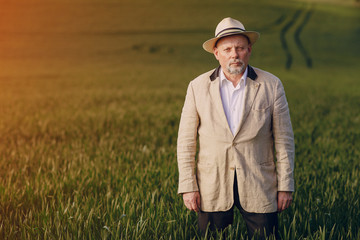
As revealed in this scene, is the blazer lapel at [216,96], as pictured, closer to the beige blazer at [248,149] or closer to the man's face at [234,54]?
the beige blazer at [248,149]

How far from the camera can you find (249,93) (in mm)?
3100

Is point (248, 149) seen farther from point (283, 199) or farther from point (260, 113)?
point (283, 199)

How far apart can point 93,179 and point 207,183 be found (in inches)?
102

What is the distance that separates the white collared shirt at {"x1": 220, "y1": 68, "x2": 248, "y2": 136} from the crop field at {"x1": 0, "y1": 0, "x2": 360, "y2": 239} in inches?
36.5

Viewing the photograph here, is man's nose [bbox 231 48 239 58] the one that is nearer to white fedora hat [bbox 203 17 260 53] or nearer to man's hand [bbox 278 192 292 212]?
white fedora hat [bbox 203 17 260 53]

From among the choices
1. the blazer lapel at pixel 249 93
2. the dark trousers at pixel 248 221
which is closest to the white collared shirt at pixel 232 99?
the blazer lapel at pixel 249 93

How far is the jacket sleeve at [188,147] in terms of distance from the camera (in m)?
3.21

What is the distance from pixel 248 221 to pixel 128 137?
17.3ft

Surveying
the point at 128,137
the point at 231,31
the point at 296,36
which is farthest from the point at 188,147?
the point at 296,36

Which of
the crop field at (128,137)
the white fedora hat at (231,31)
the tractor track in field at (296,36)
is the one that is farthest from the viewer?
the tractor track in field at (296,36)

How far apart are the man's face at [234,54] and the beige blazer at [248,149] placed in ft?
0.45

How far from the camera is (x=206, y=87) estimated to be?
10.5 feet

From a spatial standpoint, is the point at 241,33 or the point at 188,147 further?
the point at 188,147

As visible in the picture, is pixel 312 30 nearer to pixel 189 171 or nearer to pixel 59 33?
pixel 59 33
